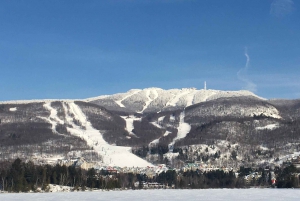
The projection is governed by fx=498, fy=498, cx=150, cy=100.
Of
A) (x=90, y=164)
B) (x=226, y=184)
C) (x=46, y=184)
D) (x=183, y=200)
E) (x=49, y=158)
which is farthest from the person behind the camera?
(x=49, y=158)

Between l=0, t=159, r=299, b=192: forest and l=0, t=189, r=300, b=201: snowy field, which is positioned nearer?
l=0, t=189, r=300, b=201: snowy field

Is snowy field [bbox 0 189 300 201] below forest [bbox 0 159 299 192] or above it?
below

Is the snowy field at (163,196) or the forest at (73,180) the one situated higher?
the forest at (73,180)

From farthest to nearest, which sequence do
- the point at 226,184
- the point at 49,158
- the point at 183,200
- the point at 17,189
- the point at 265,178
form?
the point at 49,158 < the point at 265,178 < the point at 226,184 < the point at 17,189 < the point at 183,200

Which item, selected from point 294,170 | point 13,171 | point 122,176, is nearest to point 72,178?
point 13,171

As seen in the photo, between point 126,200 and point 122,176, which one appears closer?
point 126,200

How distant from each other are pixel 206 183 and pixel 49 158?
9597 cm

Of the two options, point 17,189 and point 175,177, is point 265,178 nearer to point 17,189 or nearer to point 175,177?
point 175,177

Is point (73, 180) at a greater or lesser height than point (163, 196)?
greater

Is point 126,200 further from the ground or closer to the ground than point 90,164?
closer to the ground

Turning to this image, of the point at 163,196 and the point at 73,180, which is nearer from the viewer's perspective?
the point at 163,196

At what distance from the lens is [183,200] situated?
55.8 metres

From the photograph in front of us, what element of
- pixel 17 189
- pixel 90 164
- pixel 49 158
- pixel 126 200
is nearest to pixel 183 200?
pixel 126 200

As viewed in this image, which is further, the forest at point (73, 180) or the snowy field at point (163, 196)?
the forest at point (73, 180)
